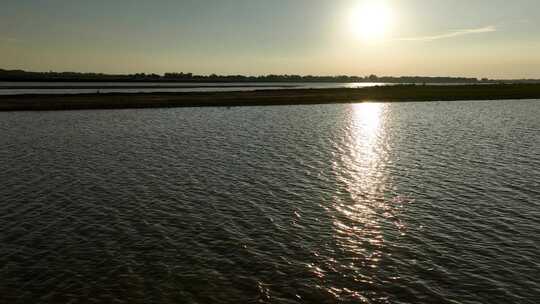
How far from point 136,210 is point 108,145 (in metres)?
25.0

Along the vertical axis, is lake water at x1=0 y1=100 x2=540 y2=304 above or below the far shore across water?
below

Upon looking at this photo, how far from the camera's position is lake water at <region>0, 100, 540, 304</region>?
49.1 ft

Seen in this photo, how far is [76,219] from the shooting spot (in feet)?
72.6

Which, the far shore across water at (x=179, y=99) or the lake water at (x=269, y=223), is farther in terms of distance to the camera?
the far shore across water at (x=179, y=99)

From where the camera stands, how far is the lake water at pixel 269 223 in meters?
15.0

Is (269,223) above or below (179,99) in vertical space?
below

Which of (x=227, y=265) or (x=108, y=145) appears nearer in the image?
(x=227, y=265)

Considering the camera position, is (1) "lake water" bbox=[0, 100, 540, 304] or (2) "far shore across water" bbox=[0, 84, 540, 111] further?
(2) "far shore across water" bbox=[0, 84, 540, 111]

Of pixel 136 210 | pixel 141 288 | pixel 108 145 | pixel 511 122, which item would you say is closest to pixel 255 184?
pixel 136 210

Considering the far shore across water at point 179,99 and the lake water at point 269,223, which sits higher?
the far shore across water at point 179,99

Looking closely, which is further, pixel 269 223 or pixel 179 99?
pixel 179 99

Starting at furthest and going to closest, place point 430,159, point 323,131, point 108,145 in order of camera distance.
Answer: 1. point 323,131
2. point 108,145
3. point 430,159

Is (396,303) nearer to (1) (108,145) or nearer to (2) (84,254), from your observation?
(2) (84,254)

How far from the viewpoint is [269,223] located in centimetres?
2134
